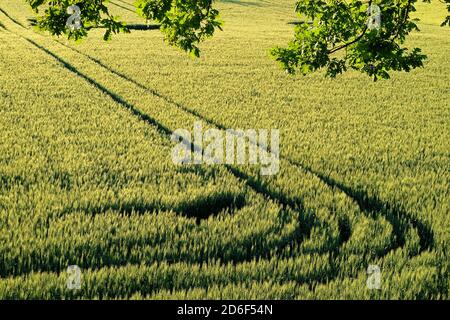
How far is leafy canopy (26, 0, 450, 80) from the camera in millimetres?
5547

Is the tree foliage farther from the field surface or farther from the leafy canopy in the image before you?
the field surface

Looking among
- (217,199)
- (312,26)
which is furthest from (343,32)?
(217,199)

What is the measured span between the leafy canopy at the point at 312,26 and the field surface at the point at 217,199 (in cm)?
190

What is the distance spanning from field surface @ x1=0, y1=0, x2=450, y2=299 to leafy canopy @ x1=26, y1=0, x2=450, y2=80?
1.90 meters

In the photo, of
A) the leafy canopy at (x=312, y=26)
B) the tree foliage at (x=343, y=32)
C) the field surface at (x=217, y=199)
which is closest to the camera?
the field surface at (x=217, y=199)

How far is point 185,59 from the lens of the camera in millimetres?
22875

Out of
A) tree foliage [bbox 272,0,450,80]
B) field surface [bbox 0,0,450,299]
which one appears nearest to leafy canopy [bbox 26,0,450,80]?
tree foliage [bbox 272,0,450,80]

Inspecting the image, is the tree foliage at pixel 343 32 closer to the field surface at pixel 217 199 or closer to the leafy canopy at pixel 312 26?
the leafy canopy at pixel 312 26

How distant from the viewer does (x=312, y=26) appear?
6.59 metres

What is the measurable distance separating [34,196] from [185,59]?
17521 millimetres

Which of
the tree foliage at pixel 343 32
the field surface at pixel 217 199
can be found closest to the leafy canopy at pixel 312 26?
the tree foliage at pixel 343 32

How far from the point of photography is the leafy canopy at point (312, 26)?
5547 mm

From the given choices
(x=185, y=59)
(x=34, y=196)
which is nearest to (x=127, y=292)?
(x=34, y=196)

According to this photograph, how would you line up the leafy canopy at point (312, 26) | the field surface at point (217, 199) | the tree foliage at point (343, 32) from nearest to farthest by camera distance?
1. the field surface at point (217, 199)
2. the leafy canopy at point (312, 26)
3. the tree foliage at point (343, 32)
